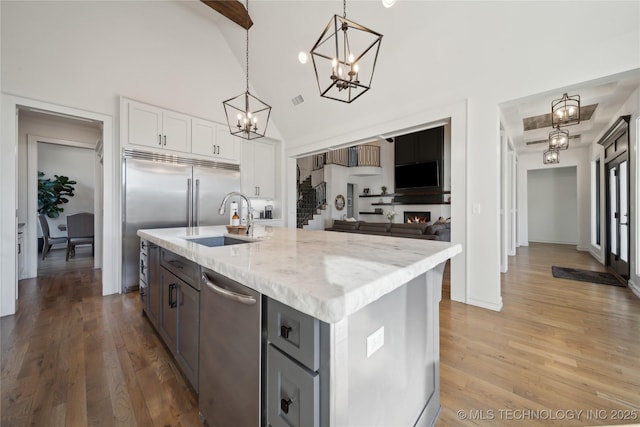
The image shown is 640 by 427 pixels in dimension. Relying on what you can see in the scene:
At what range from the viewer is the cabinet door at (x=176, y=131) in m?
3.82

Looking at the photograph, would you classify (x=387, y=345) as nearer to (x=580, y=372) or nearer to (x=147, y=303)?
(x=580, y=372)

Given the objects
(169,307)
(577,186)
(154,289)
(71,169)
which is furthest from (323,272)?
(577,186)

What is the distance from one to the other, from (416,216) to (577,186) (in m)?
4.14

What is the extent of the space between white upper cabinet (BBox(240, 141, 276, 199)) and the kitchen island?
159 inches

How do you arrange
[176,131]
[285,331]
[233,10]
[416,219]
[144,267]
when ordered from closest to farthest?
[285,331]
[144,267]
[233,10]
[176,131]
[416,219]

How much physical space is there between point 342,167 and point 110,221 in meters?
7.39

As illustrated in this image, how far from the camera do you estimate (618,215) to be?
4.10m

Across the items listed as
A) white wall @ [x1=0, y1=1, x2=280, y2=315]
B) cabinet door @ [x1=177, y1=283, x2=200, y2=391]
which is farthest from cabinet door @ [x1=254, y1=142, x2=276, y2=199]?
cabinet door @ [x1=177, y1=283, x2=200, y2=391]

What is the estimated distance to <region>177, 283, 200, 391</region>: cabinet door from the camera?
4.60ft

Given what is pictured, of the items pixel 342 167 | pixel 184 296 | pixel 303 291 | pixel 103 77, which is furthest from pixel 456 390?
pixel 342 167

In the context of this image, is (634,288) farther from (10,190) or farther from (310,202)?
(10,190)

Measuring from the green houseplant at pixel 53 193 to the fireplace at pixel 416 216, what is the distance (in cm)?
981

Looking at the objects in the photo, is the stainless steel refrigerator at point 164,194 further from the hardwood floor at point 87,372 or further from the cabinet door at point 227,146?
the hardwood floor at point 87,372

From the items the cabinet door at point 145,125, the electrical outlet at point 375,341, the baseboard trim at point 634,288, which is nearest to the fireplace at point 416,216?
the baseboard trim at point 634,288
